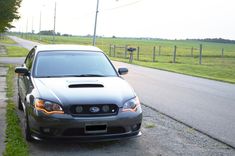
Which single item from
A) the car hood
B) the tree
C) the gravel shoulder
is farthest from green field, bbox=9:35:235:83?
the car hood

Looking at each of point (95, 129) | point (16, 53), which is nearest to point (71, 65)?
point (95, 129)

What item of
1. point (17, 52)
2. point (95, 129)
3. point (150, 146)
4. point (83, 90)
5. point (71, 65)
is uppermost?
point (71, 65)

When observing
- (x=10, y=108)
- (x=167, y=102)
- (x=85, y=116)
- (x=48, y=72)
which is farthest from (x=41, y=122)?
(x=167, y=102)

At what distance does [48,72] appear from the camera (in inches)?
275

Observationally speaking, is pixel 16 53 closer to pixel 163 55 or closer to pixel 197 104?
pixel 163 55

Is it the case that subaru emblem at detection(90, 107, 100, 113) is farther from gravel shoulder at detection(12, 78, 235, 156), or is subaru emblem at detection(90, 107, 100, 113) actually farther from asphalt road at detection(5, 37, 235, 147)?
asphalt road at detection(5, 37, 235, 147)

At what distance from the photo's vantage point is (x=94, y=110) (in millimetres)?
5660

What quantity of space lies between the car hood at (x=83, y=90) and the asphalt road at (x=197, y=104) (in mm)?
2010

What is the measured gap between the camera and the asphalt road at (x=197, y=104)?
771 centimetres

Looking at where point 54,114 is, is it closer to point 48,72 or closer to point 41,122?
point 41,122

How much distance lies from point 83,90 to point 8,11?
1630 centimetres

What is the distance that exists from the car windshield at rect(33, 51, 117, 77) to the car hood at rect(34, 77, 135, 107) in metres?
0.35

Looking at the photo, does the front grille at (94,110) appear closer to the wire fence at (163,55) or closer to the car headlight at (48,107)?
the car headlight at (48,107)

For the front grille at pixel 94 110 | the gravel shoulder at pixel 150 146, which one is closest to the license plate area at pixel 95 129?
the front grille at pixel 94 110
